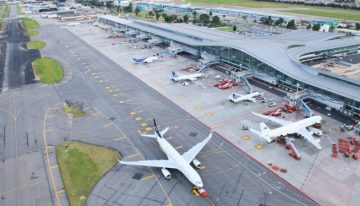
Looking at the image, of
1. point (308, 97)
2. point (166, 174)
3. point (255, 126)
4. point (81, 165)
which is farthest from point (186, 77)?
point (166, 174)

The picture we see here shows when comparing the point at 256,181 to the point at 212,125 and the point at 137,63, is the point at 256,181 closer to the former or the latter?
the point at 212,125

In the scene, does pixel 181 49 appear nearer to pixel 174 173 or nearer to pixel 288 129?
pixel 288 129

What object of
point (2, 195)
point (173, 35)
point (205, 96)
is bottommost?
point (2, 195)

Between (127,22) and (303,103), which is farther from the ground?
(127,22)

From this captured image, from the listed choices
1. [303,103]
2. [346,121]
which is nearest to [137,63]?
[303,103]

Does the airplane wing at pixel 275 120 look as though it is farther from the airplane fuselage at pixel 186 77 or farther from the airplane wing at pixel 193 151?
the airplane fuselage at pixel 186 77

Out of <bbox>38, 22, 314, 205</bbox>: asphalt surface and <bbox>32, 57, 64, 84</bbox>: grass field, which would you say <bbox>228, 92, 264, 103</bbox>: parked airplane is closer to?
<bbox>38, 22, 314, 205</bbox>: asphalt surface

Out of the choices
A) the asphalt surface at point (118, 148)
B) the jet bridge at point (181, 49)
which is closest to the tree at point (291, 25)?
the jet bridge at point (181, 49)
